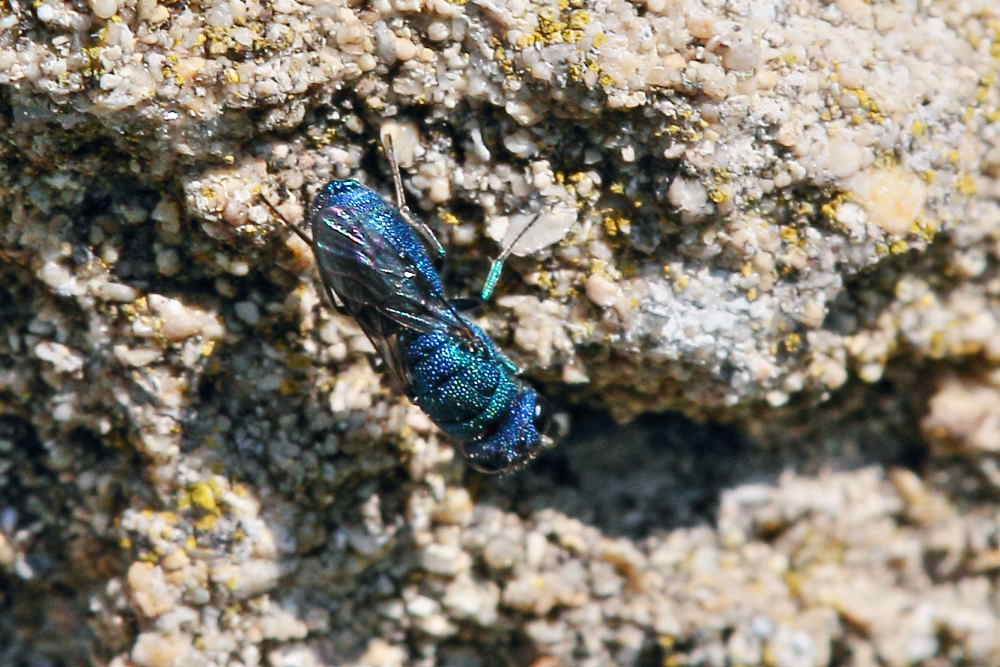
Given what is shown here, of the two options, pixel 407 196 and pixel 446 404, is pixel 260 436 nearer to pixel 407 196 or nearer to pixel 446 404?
pixel 446 404

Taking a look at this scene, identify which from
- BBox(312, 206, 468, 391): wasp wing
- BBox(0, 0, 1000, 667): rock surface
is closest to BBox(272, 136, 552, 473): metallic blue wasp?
BBox(312, 206, 468, 391): wasp wing

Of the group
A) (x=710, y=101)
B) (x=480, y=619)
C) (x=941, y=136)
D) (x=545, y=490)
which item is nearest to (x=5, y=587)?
(x=480, y=619)

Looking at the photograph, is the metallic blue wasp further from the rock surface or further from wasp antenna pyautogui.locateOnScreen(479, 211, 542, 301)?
the rock surface

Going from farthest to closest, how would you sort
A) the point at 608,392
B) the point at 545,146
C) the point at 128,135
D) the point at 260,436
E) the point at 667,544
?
1. the point at 667,544
2. the point at 608,392
3. the point at 260,436
4. the point at 545,146
5. the point at 128,135

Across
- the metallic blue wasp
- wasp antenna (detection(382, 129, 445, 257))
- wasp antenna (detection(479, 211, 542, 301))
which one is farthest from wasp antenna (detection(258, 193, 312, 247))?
wasp antenna (detection(479, 211, 542, 301))

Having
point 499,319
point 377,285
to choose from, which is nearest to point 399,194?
point 377,285

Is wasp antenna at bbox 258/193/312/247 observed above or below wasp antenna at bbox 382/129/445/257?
below

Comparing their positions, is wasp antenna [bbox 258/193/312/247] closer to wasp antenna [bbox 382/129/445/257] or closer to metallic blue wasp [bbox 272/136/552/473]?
metallic blue wasp [bbox 272/136/552/473]

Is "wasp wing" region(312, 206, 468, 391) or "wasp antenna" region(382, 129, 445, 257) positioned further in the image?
"wasp antenna" region(382, 129, 445, 257)
